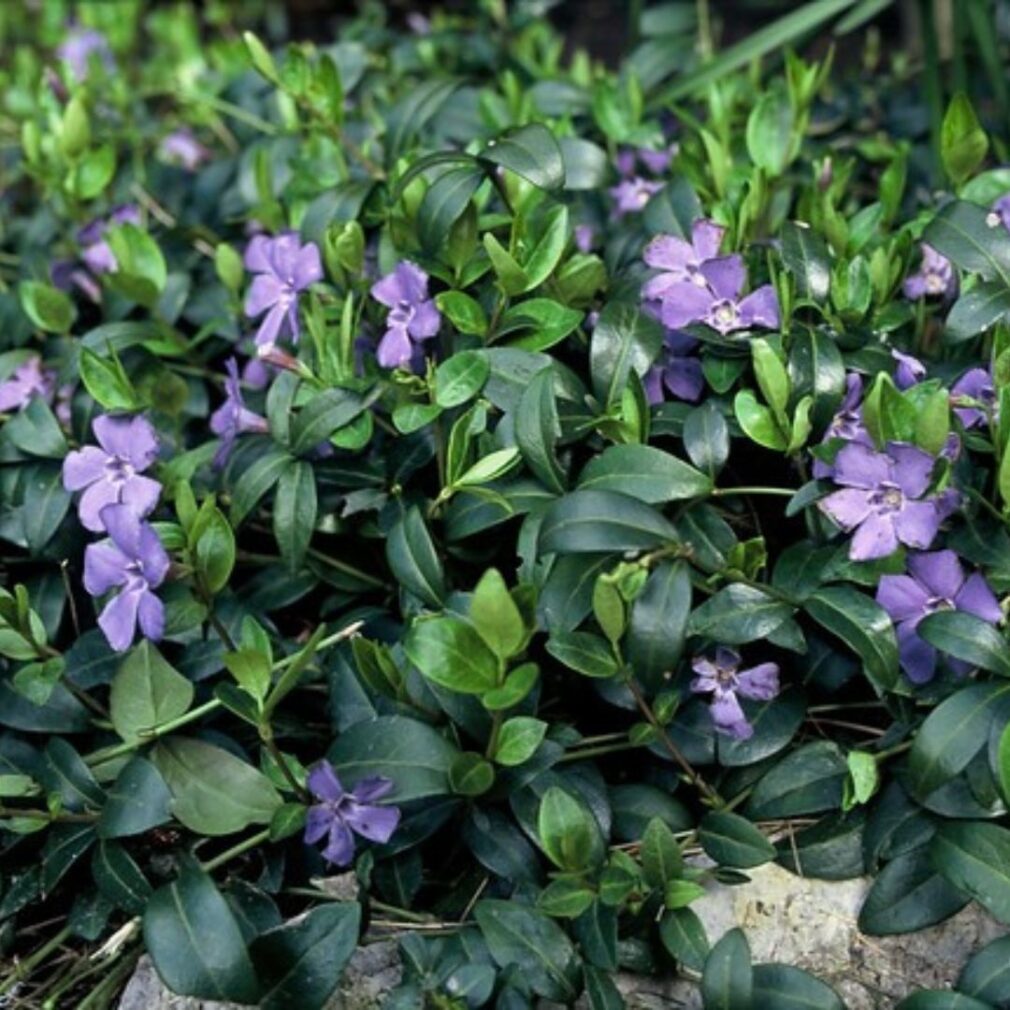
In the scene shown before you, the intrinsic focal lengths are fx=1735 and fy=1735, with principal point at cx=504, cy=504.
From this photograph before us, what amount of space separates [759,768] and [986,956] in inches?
10.6

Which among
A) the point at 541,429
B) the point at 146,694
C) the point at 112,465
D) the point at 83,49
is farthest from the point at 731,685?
the point at 83,49

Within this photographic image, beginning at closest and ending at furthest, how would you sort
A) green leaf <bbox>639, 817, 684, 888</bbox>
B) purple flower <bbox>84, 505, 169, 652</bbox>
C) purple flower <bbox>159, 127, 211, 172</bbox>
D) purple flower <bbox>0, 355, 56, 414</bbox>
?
green leaf <bbox>639, 817, 684, 888</bbox>, purple flower <bbox>84, 505, 169, 652</bbox>, purple flower <bbox>0, 355, 56, 414</bbox>, purple flower <bbox>159, 127, 211, 172</bbox>

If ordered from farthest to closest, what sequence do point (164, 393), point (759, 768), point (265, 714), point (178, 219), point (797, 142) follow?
point (178, 219) < point (797, 142) < point (164, 393) < point (759, 768) < point (265, 714)

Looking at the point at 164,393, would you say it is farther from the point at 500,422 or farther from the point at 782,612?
the point at 782,612

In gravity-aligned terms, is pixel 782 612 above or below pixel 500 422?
below

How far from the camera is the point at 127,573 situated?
1577 mm

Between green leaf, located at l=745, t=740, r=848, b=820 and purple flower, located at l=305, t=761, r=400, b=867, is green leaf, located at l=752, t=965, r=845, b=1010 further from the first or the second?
purple flower, located at l=305, t=761, r=400, b=867

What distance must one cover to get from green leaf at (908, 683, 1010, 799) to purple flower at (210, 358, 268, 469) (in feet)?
2.44

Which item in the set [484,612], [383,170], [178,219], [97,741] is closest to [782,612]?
[484,612]

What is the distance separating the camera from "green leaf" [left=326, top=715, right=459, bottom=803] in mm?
1490

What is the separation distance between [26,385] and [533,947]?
93 cm

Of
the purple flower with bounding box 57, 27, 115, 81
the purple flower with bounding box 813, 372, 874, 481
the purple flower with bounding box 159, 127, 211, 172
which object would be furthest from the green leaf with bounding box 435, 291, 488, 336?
the purple flower with bounding box 57, 27, 115, 81

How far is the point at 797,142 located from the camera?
2.08m

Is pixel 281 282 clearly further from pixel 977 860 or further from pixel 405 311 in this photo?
pixel 977 860
